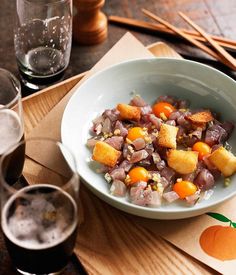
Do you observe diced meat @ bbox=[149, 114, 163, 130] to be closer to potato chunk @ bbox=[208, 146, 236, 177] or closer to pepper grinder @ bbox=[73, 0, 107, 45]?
potato chunk @ bbox=[208, 146, 236, 177]

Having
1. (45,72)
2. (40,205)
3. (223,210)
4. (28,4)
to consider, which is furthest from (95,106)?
(40,205)

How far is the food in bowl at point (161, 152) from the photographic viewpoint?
1.82 m

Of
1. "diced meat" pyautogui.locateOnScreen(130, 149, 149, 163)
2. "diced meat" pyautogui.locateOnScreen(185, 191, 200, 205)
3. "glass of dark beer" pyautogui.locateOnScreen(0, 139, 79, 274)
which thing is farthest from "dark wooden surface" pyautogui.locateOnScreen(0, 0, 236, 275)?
"glass of dark beer" pyautogui.locateOnScreen(0, 139, 79, 274)

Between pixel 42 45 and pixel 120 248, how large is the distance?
2.95ft

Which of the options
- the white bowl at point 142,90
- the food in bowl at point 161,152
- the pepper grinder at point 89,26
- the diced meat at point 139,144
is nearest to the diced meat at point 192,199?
the food in bowl at point 161,152

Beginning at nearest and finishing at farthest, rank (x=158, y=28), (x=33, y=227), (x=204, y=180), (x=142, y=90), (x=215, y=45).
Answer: (x=33, y=227)
(x=204, y=180)
(x=142, y=90)
(x=215, y=45)
(x=158, y=28)

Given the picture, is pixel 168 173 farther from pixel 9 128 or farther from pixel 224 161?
pixel 9 128

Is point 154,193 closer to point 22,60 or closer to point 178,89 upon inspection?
point 178,89

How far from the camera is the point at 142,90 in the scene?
2193 millimetres

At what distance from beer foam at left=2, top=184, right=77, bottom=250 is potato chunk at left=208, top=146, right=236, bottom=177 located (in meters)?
0.58

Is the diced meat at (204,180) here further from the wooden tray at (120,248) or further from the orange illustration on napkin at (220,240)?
the wooden tray at (120,248)

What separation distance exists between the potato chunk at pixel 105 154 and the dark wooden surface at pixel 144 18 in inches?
20.2

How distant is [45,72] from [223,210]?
84 centimetres

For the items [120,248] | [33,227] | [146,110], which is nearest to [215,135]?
[146,110]
